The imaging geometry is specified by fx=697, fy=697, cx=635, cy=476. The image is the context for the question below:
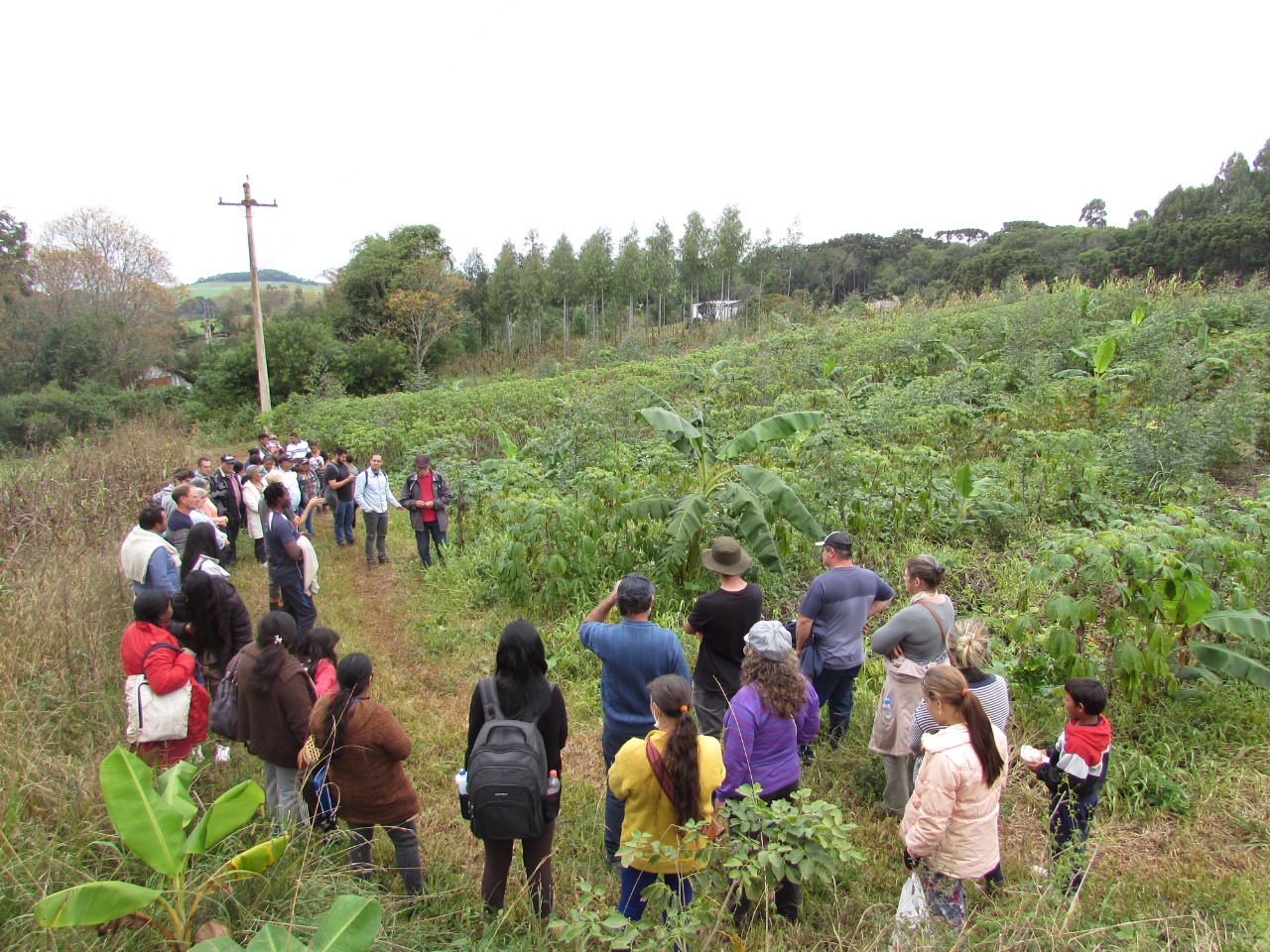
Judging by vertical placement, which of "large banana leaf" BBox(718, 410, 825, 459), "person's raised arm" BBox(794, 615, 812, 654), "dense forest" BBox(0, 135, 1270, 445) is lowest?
"person's raised arm" BBox(794, 615, 812, 654)

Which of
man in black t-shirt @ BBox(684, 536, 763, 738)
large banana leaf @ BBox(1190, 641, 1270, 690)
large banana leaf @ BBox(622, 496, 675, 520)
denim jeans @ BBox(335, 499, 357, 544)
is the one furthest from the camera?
denim jeans @ BBox(335, 499, 357, 544)

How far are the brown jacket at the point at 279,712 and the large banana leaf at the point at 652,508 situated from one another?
3.66 meters

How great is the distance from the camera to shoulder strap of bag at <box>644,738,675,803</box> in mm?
2914

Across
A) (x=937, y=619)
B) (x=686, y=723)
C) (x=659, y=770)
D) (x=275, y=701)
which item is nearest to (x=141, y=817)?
(x=275, y=701)

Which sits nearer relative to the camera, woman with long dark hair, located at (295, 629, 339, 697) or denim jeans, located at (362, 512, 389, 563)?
woman with long dark hair, located at (295, 629, 339, 697)

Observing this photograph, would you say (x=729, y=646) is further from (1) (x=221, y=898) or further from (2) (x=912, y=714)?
(1) (x=221, y=898)

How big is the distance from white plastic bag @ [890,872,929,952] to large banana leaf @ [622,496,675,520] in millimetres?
4000

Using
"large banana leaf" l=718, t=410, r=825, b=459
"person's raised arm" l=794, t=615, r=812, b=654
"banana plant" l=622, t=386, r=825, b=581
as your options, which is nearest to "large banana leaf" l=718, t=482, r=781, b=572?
"banana plant" l=622, t=386, r=825, b=581

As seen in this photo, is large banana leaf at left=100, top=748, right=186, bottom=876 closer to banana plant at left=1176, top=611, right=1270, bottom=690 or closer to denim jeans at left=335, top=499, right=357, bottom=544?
banana plant at left=1176, top=611, right=1270, bottom=690

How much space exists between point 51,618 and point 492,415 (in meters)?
11.4

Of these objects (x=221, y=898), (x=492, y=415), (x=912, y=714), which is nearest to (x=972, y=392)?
(x=912, y=714)

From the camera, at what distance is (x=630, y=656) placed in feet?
12.0

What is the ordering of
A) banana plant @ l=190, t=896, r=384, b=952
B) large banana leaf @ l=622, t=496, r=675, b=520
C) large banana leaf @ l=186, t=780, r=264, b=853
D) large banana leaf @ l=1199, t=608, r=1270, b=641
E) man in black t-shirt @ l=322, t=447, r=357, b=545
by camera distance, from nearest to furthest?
banana plant @ l=190, t=896, r=384, b=952, large banana leaf @ l=186, t=780, r=264, b=853, large banana leaf @ l=1199, t=608, r=1270, b=641, large banana leaf @ l=622, t=496, r=675, b=520, man in black t-shirt @ l=322, t=447, r=357, b=545

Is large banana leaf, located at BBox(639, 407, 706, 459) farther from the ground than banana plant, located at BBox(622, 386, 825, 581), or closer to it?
farther from the ground
